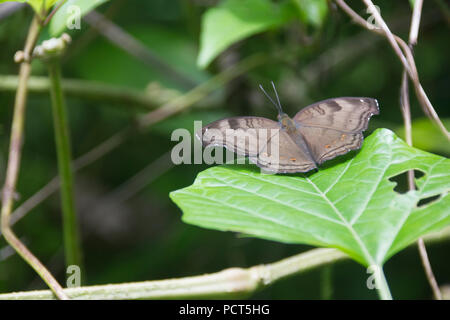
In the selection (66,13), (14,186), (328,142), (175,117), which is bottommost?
(328,142)

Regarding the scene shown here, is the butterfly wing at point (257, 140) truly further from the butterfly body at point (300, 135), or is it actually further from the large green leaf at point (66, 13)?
the large green leaf at point (66, 13)

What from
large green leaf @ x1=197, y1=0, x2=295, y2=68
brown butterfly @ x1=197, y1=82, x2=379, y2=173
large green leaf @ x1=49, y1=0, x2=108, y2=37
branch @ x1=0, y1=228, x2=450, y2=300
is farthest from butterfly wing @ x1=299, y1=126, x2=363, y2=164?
large green leaf @ x1=49, y1=0, x2=108, y2=37

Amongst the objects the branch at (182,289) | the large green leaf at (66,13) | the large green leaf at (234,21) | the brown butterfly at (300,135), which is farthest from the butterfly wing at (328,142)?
the large green leaf at (66,13)

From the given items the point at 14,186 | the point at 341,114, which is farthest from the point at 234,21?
the point at 14,186

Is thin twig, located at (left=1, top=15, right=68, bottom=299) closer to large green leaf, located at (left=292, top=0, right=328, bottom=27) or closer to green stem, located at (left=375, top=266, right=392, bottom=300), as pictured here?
green stem, located at (left=375, top=266, right=392, bottom=300)

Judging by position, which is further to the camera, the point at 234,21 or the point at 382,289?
the point at 234,21

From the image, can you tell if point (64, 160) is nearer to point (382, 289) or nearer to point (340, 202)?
point (340, 202)
